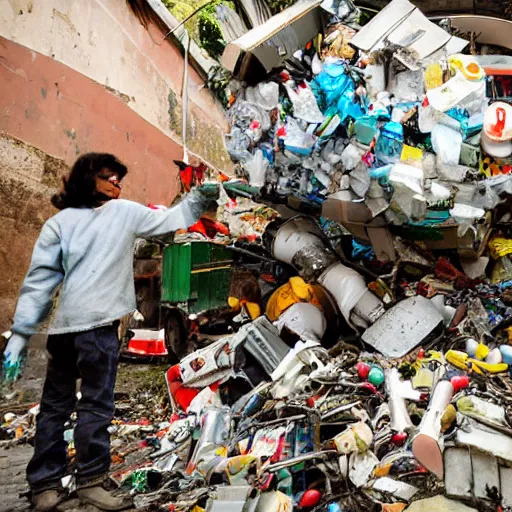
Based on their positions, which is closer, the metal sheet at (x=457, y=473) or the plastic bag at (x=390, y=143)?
the metal sheet at (x=457, y=473)

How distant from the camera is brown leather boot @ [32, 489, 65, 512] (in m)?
2.24

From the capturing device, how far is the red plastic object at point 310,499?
2.18 metres

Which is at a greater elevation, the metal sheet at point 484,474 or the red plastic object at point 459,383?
the red plastic object at point 459,383

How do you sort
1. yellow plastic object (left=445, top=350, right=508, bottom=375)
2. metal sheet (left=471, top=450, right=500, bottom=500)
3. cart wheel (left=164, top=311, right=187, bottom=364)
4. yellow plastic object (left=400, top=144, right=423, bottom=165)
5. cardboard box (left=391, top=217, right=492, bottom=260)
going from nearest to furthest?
metal sheet (left=471, top=450, right=500, bottom=500)
yellow plastic object (left=445, top=350, right=508, bottom=375)
yellow plastic object (left=400, top=144, right=423, bottom=165)
cardboard box (left=391, top=217, right=492, bottom=260)
cart wheel (left=164, top=311, right=187, bottom=364)

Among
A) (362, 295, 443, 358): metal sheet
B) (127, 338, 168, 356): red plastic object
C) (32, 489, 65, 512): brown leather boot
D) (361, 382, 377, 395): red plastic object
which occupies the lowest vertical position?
(32, 489, 65, 512): brown leather boot

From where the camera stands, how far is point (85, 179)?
242 cm

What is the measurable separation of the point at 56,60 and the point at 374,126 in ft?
11.0

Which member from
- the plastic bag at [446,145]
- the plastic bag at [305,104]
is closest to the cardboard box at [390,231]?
the plastic bag at [446,145]

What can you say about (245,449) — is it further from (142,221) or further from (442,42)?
(442,42)

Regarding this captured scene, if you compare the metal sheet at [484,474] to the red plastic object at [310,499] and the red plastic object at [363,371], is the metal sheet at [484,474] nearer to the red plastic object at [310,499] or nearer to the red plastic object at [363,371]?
the red plastic object at [310,499]

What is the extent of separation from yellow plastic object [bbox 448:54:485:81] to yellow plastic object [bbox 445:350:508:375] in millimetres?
1701

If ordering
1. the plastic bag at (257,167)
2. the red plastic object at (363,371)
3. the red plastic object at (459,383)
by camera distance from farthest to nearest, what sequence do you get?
the plastic bag at (257,167) → the red plastic object at (363,371) → the red plastic object at (459,383)

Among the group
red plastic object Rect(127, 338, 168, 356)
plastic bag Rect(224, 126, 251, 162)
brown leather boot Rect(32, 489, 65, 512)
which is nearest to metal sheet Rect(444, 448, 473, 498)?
brown leather boot Rect(32, 489, 65, 512)

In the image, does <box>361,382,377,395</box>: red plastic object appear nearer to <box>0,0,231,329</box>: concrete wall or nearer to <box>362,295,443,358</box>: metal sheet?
A: <box>362,295,443,358</box>: metal sheet
